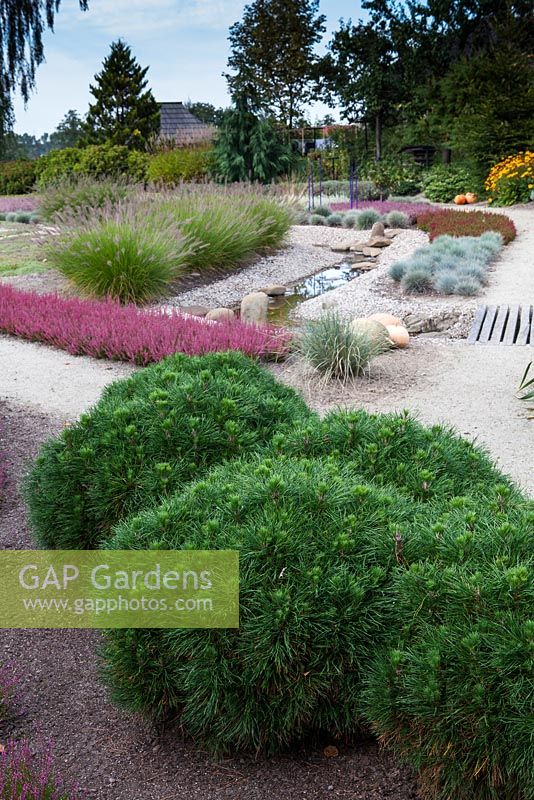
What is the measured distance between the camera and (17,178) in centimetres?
2728

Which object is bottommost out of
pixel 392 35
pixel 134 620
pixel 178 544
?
pixel 134 620

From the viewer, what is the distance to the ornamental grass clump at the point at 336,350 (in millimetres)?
5812

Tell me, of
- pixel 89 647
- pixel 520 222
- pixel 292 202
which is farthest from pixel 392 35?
pixel 89 647

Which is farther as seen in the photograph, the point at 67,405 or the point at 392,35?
the point at 392,35

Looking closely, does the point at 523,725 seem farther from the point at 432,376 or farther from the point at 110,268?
the point at 110,268

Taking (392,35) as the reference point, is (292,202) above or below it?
below

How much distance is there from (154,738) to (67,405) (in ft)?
11.2

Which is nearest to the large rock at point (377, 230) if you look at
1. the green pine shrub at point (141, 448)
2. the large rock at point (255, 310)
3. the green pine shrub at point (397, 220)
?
the green pine shrub at point (397, 220)

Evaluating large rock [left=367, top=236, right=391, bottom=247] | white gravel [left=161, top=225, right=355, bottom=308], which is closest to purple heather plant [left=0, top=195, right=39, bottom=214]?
white gravel [left=161, top=225, right=355, bottom=308]

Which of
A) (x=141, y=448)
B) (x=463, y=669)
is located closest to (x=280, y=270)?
(x=141, y=448)

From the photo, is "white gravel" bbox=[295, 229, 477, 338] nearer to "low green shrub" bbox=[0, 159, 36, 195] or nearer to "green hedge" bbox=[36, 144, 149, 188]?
"green hedge" bbox=[36, 144, 149, 188]

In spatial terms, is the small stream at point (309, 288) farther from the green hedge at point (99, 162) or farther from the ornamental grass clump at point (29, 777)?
the green hedge at point (99, 162)

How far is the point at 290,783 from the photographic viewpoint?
203cm

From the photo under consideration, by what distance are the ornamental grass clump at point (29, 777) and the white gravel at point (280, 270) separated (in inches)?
301
